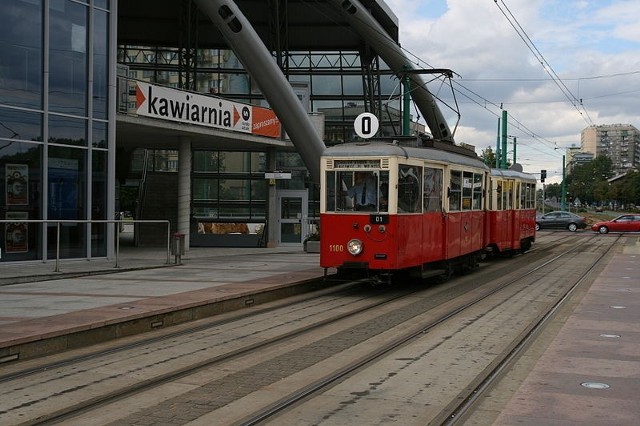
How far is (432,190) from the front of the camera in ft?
54.6

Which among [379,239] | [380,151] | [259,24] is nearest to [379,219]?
[379,239]

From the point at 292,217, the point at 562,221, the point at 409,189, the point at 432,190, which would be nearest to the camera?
the point at 409,189

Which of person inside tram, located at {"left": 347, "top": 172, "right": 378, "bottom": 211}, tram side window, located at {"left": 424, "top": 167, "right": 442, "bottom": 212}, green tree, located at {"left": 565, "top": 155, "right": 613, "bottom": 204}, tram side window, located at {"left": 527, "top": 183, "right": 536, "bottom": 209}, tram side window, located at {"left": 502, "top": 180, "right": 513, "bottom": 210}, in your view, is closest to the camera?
person inside tram, located at {"left": 347, "top": 172, "right": 378, "bottom": 211}

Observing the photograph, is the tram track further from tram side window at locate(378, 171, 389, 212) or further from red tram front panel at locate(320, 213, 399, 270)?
tram side window at locate(378, 171, 389, 212)

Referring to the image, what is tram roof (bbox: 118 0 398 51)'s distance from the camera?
3453cm

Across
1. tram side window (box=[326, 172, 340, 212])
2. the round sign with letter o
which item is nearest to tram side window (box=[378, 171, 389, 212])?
tram side window (box=[326, 172, 340, 212])

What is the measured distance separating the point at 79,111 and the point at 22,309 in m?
9.36

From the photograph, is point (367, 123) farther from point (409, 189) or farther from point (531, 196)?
point (531, 196)

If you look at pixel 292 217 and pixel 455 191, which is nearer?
pixel 455 191

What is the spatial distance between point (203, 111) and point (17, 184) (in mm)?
8509

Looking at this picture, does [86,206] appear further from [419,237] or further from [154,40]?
[154,40]

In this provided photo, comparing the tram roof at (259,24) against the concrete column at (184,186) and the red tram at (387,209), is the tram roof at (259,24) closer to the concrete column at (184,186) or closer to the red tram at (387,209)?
the concrete column at (184,186)

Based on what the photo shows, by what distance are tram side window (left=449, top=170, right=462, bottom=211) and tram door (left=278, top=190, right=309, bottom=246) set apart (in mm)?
12487

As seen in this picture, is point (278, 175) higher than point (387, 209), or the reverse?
point (278, 175)
